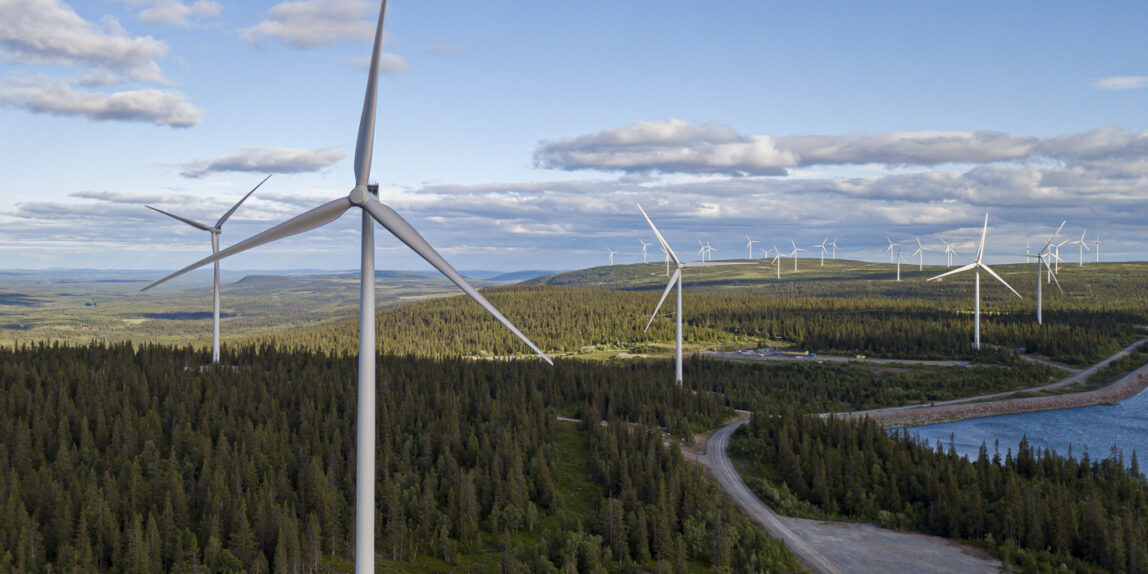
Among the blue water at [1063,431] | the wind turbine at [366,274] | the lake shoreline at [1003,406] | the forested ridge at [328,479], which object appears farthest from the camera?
the lake shoreline at [1003,406]

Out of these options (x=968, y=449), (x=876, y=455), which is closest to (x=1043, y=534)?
(x=876, y=455)

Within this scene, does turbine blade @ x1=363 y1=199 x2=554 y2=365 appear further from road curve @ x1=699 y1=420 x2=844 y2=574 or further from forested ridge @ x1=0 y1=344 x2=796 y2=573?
road curve @ x1=699 y1=420 x2=844 y2=574

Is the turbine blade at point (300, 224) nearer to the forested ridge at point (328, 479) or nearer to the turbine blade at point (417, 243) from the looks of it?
the turbine blade at point (417, 243)

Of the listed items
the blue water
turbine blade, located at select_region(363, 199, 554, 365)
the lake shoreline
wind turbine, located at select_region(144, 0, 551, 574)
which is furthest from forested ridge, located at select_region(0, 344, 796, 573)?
the blue water

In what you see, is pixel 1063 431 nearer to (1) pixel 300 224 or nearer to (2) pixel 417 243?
(2) pixel 417 243

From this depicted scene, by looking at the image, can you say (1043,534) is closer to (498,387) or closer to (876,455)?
(876,455)

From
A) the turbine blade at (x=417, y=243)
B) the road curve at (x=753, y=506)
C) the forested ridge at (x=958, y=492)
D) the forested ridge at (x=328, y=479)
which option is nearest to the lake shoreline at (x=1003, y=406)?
the forested ridge at (x=958, y=492)

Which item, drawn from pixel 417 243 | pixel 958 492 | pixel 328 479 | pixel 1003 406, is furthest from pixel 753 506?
pixel 1003 406
